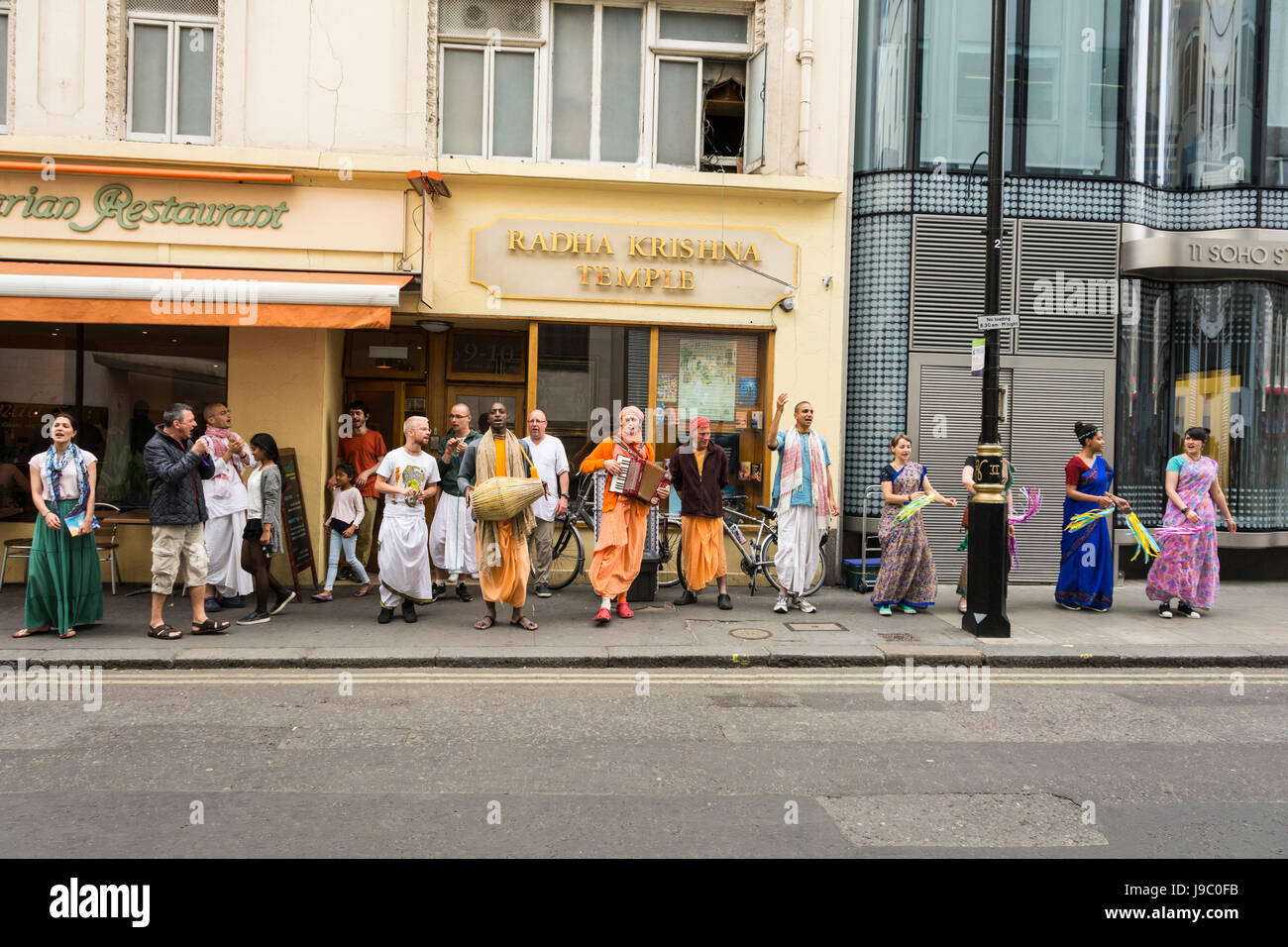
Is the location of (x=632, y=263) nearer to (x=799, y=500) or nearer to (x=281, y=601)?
(x=799, y=500)

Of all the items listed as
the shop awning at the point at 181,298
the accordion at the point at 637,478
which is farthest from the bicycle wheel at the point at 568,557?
the shop awning at the point at 181,298

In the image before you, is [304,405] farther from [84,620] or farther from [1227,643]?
[1227,643]

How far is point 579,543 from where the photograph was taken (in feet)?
37.9

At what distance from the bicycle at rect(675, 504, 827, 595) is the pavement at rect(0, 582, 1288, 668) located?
50 centimetres

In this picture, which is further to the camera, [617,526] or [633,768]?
[617,526]

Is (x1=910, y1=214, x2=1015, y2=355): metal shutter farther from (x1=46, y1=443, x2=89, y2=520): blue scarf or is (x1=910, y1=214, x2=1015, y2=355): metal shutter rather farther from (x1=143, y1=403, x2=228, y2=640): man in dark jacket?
(x1=46, y1=443, x2=89, y2=520): blue scarf

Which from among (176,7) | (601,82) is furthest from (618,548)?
(176,7)

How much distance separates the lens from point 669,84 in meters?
12.3

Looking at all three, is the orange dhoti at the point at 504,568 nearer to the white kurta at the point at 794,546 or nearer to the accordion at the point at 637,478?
the accordion at the point at 637,478

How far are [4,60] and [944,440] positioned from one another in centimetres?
1194

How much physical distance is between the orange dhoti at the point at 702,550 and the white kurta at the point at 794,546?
0.62 metres

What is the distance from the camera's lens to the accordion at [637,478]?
9273mm

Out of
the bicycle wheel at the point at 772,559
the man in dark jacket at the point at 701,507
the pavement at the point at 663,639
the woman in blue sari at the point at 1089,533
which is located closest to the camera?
the pavement at the point at 663,639

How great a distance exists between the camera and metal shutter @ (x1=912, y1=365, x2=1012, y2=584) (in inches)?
474
